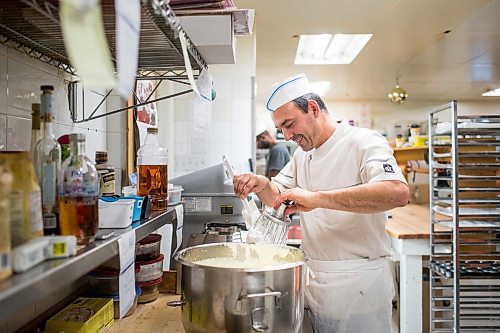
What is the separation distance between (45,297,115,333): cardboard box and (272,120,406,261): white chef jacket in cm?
81

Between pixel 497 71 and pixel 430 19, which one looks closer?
pixel 430 19

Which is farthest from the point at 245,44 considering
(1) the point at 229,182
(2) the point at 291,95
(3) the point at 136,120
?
(2) the point at 291,95

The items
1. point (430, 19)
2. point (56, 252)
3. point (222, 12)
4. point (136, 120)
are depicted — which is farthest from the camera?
point (430, 19)

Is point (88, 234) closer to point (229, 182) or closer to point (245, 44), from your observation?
point (229, 182)

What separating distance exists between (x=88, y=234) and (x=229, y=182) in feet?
5.63

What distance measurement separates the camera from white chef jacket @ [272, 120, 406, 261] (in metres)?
1.61

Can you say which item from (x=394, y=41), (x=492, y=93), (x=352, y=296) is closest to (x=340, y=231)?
(x=352, y=296)

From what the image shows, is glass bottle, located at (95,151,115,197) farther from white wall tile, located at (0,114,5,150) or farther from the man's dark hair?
the man's dark hair

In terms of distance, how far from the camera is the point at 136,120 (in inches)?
79.4

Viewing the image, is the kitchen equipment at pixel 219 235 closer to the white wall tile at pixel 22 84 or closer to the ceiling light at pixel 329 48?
the white wall tile at pixel 22 84

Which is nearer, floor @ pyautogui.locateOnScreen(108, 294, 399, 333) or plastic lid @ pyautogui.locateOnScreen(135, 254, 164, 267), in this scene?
floor @ pyautogui.locateOnScreen(108, 294, 399, 333)

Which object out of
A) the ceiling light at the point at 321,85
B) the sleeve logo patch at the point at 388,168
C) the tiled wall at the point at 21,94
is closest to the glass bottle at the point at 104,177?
the tiled wall at the point at 21,94

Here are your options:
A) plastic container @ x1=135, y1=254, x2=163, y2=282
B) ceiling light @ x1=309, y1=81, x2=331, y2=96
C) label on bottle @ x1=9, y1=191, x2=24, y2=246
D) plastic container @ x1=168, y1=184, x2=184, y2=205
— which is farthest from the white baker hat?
ceiling light @ x1=309, y1=81, x2=331, y2=96

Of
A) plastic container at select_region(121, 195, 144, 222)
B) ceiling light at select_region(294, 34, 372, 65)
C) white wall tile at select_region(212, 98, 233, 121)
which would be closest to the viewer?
plastic container at select_region(121, 195, 144, 222)
